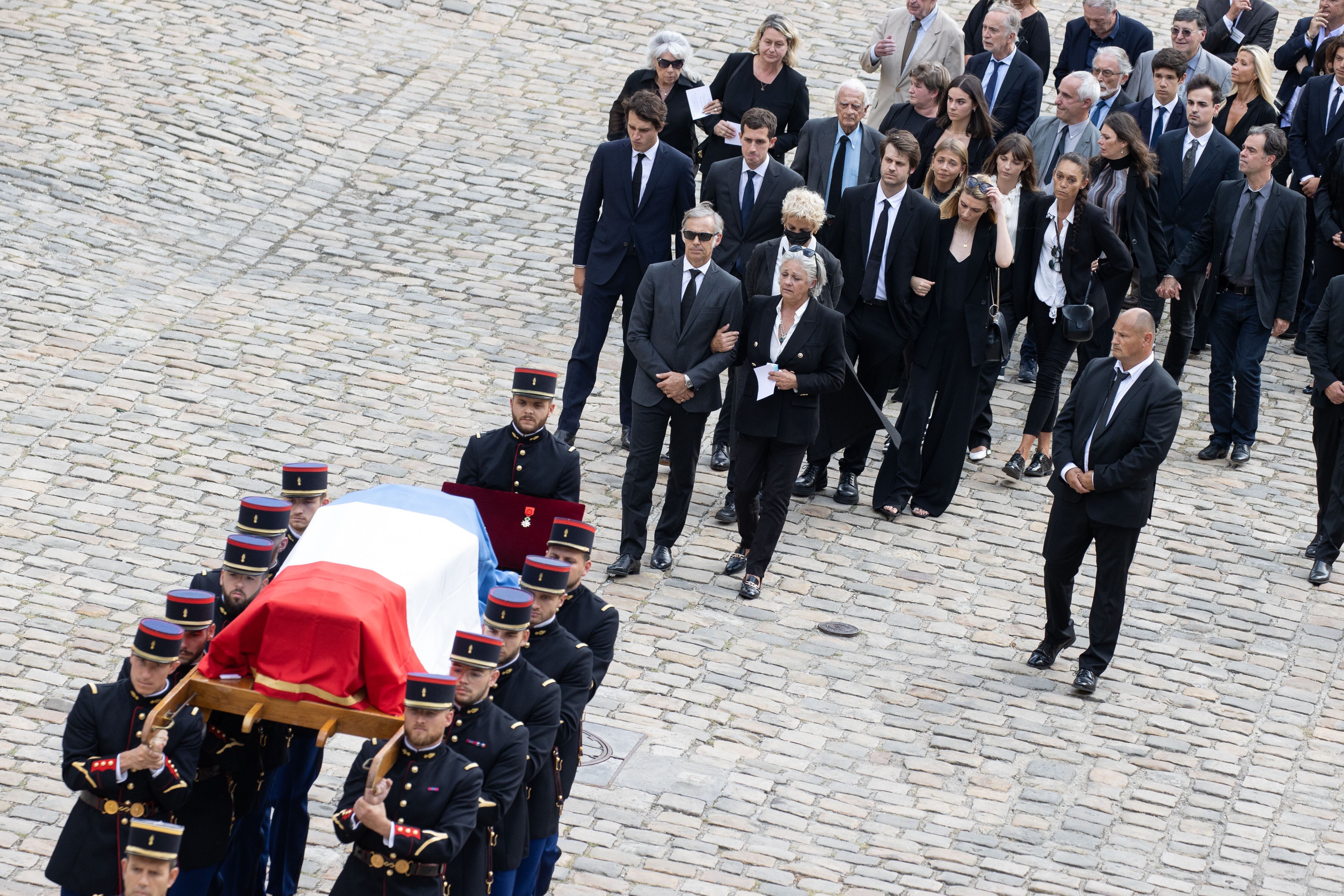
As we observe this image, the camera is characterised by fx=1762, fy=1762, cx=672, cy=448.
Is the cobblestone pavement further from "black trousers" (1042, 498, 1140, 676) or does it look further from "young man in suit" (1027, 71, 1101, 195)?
"young man in suit" (1027, 71, 1101, 195)

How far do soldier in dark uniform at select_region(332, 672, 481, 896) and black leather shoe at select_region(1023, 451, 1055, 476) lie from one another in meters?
6.80

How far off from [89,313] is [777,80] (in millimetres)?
5210

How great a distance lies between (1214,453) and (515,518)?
248 inches

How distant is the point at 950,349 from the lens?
1148cm

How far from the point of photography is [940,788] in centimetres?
877

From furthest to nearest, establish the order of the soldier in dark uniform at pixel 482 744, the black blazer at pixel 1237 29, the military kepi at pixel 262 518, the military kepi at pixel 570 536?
1. the black blazer at pixel 1237 29
2. the military kepi at pixel 570 536
3. the military kepi at pixel 262 518
4. the soldier in dark uniform at pixel 482 744

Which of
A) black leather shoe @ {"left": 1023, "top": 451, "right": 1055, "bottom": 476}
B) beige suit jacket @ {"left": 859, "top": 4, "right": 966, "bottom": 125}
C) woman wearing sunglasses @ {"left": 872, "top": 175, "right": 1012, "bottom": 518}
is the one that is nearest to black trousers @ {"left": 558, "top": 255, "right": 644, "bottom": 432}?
woman wearing sunglasses @ {"left": 872, "top": 175, "right": 1012, "bottom": 518}

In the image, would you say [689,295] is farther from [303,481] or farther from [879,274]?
[303,481]

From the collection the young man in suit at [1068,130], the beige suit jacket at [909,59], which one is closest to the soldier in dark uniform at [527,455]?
the young man in suit at [1068,130]

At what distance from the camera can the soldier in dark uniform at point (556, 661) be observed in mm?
7215

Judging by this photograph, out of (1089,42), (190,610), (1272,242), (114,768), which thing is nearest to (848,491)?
(1272,242)

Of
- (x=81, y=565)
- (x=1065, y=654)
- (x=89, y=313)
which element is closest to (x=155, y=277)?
(x=89, y=313)

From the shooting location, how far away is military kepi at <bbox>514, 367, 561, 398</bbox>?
336 inches

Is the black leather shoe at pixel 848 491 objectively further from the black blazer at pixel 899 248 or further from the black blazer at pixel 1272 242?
the black blazer at pixel 1272 242
